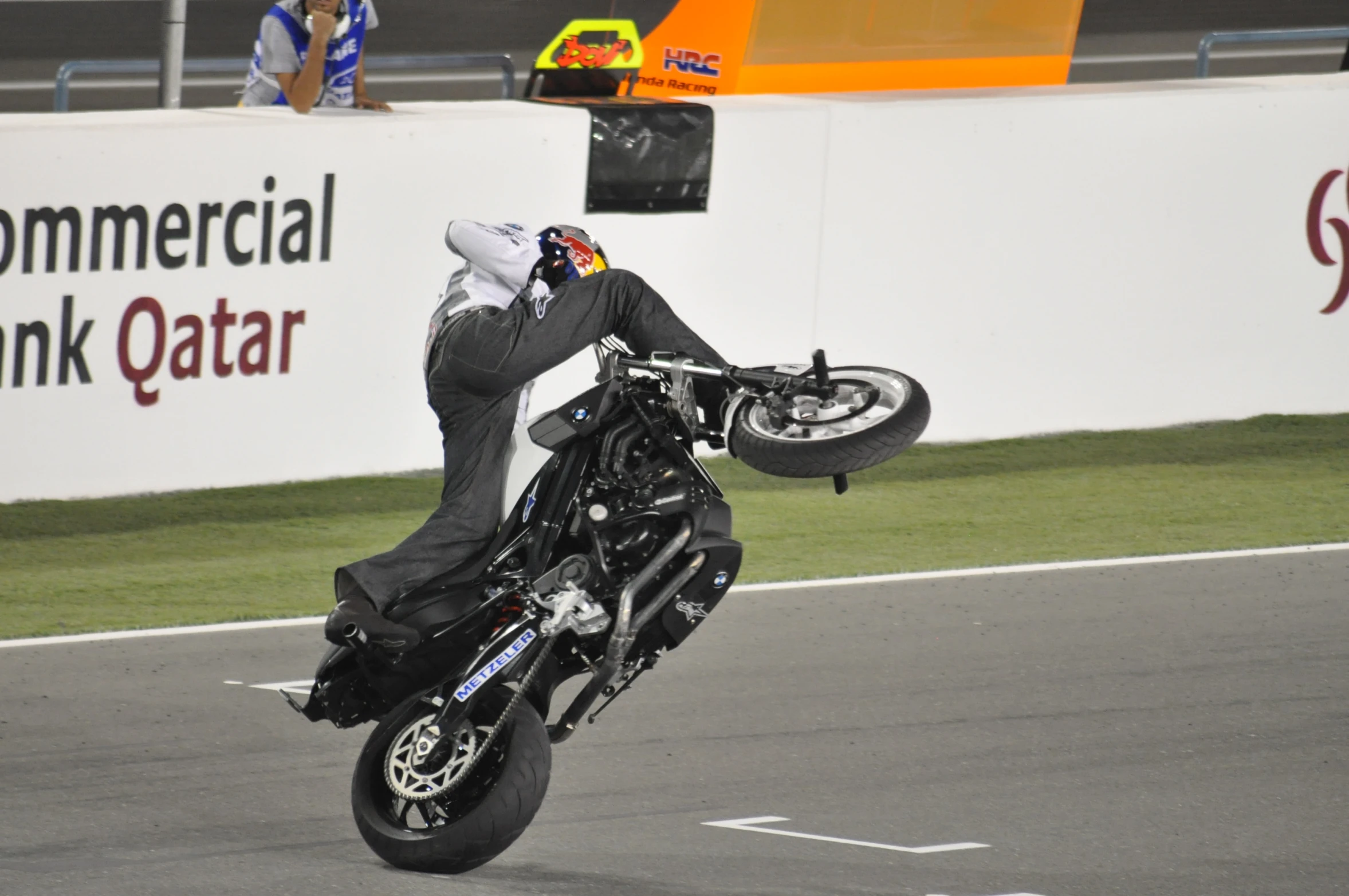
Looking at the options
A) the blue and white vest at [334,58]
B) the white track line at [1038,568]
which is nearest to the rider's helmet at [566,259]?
the white track line at [1038,568]

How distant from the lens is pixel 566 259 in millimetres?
5570

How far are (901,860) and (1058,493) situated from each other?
5.31 metres

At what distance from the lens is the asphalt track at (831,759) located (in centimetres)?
598

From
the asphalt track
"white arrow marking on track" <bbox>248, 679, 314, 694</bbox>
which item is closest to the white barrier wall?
the asphalt track

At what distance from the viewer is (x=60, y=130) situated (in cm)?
955

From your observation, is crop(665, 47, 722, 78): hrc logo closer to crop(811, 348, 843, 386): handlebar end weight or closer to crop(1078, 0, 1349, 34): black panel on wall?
crop(811, 348, 843, 386): handlebar end weight

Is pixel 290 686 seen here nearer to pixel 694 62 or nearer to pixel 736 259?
pixel 736 259

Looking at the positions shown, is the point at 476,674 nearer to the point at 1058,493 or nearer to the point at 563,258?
the point at 563,258

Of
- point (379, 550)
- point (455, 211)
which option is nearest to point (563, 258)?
point (379, 550)

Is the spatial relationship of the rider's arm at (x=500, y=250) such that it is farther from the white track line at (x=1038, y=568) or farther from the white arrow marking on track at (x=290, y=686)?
the white track line at (x=1038, y=568)

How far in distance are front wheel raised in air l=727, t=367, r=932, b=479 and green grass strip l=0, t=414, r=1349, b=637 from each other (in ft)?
13.5

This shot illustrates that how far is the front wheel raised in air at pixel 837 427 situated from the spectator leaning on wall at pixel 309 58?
591 cm

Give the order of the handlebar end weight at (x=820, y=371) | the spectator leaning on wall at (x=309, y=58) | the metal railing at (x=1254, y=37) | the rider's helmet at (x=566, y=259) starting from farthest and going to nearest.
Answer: the metal railing at (x=1254, y=37)
the spectator leaning on wall at (x=309, y=58)
the rider's helmet at (x=566, y=259)
the handlebar end weight at (x=820, y=371)

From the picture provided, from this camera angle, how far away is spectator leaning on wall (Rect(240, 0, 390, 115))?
1062cm
